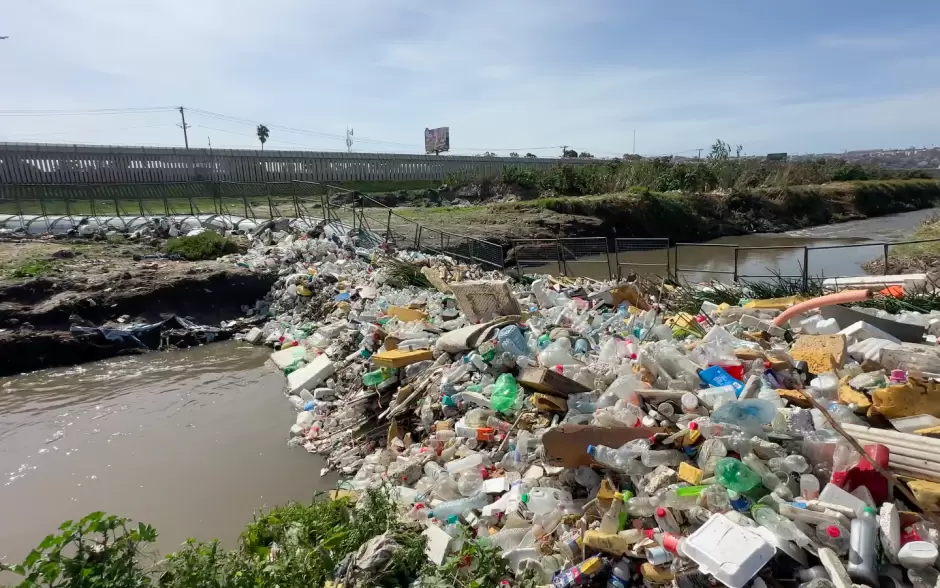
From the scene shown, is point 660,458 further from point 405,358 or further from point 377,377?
point 377,377

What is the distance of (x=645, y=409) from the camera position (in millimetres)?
3371

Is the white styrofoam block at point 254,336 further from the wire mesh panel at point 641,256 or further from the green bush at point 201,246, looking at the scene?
the wire mesh panel at point 641,256

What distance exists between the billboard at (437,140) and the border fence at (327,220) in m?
33.4

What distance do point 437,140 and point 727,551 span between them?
5250cm

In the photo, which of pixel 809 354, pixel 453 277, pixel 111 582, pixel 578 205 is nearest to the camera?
pixel 111 582

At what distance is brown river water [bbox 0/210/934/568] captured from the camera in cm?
419

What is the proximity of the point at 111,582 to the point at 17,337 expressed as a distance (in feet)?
23.9

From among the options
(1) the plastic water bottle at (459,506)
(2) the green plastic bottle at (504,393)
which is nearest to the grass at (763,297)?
(2) the green plastic bottle at (504,393)

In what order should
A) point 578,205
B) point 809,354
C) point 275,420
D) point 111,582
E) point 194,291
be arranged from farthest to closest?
point 578,205
point 194,291
point 275,420
point 809,354
point 111,582

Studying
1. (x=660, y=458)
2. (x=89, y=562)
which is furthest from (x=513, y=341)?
(x=89, y=562)

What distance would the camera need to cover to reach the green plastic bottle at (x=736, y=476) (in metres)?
2.59

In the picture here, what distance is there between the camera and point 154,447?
17.2ft

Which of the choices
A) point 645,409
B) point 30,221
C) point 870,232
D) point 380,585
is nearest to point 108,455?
point 380,585

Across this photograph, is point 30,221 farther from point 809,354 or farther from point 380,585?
point 809,354
